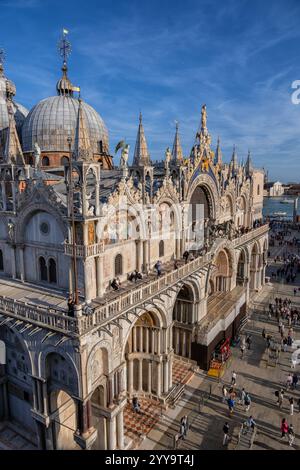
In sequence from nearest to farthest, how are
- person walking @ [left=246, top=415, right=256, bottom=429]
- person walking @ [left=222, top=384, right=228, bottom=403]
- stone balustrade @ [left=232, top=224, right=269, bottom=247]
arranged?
person walking @ [left=246, top=415, right=256, bottom=429] < person walking @ [left=222, top=384, right=228, bottom=403] < stone balustrade @ [left=232, top=224, right=269, bottom=247]

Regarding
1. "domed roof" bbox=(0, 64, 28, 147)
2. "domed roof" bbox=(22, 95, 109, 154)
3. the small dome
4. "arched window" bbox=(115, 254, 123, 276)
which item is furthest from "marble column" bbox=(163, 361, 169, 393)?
the small dome

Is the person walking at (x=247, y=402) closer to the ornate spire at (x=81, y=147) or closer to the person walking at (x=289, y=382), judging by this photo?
the person walking at (x=289, y=382)

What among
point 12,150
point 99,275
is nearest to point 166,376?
point 99,275

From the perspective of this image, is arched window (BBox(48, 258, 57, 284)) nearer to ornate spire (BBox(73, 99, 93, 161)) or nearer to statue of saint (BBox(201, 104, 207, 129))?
ornate spire (BBox(73, 99, 93, 161))

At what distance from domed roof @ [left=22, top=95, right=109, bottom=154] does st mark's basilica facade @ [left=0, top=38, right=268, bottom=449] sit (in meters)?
0.13

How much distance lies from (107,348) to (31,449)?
925cm

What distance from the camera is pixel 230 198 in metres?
38.5

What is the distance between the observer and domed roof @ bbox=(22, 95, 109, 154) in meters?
31.6

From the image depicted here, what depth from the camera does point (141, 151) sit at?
2203 centimetres

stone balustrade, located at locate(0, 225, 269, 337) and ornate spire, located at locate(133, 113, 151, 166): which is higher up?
ornate spire, located at locate(133, 113, 151, 166)

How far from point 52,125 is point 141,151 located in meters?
14.3

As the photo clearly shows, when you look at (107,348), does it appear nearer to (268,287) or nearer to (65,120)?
(65,120)

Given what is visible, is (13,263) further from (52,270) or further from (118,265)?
(118,265)

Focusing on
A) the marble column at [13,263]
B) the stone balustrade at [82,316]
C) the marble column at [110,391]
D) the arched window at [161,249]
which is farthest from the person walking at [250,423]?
the marble column at [13,263]
